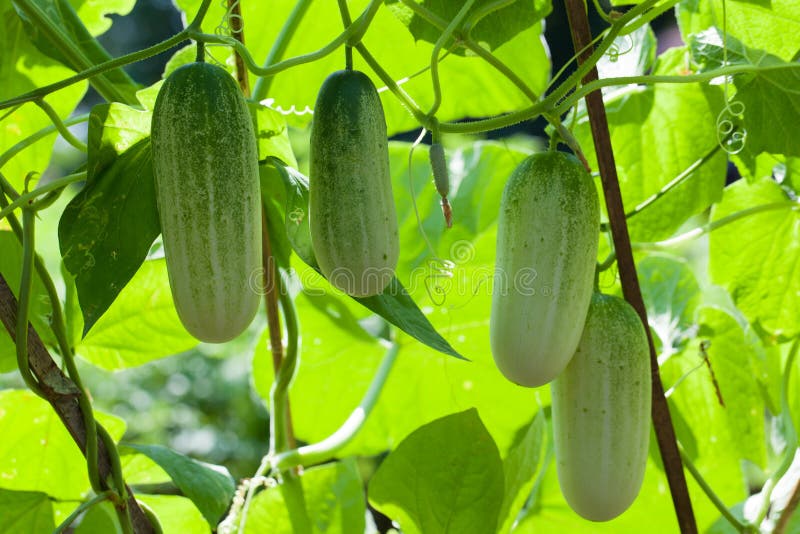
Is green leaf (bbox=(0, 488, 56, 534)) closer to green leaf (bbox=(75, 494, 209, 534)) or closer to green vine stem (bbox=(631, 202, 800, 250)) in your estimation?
green leaf (bbox=(75, 494, 209, 534))

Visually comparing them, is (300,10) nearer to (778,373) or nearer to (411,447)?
(411,447)

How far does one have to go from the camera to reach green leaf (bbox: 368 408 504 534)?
21.1 inches

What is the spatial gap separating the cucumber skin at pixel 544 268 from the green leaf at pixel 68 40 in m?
0.26

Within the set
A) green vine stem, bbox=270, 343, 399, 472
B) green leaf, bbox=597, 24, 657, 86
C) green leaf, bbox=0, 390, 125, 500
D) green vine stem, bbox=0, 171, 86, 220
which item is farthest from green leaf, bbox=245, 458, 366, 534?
green leaf, bbox=597, 24, 657, 86

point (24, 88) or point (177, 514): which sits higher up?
point (24, 88)

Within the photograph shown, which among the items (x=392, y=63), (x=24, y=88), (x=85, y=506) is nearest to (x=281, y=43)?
(x=392, y=63)

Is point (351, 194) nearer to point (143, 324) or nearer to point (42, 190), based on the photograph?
point (42, 190)

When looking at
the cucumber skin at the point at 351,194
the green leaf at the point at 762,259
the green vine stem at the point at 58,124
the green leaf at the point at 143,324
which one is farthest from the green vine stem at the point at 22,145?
the green leaf at the point at 762,259

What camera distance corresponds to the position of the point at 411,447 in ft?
1.79

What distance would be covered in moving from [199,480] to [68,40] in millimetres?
263

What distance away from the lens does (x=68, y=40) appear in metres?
0.54

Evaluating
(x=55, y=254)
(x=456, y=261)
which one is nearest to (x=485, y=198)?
(x=456, y=261)

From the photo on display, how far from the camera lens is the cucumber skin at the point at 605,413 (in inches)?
18.0

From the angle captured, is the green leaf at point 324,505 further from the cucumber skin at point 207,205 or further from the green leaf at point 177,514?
the cucumber skin at point 207,205
